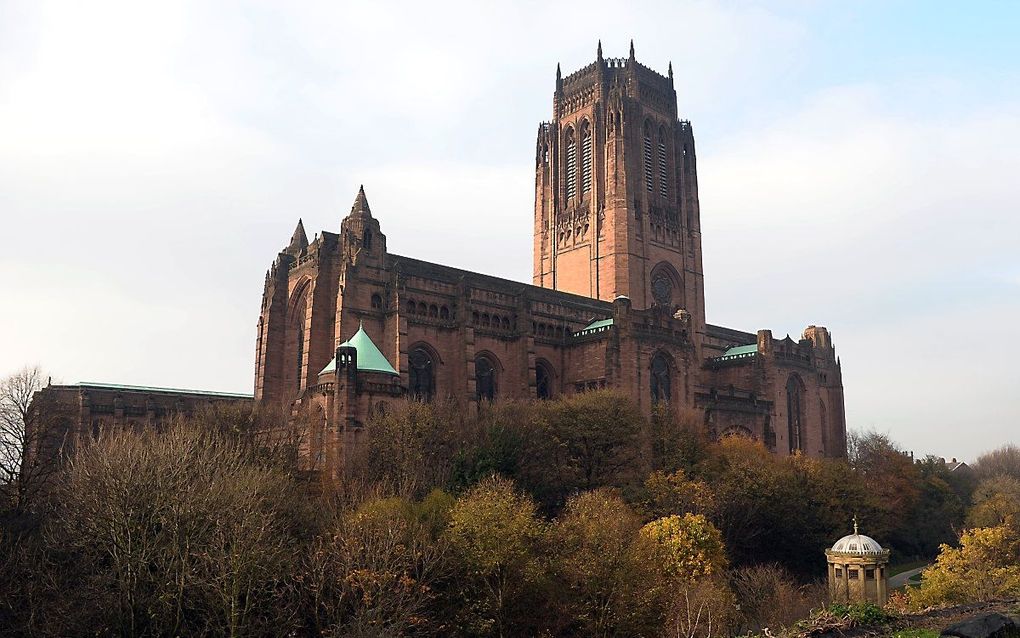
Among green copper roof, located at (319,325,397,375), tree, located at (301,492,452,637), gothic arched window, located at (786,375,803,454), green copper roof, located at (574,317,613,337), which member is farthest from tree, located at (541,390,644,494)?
gothic arched window, located at (786,375,803,454)

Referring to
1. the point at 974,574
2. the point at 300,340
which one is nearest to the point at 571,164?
the point at 300,340

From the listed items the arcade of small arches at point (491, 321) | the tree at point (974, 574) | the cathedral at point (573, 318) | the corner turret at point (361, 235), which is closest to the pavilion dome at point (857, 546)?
the tree at point (974, 574)

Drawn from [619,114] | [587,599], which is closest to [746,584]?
[587,599]

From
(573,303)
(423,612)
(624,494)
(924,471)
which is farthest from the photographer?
(924,471)

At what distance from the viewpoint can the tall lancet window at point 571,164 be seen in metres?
79.8

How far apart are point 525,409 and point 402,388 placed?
695cm

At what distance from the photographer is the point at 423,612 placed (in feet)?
91.9

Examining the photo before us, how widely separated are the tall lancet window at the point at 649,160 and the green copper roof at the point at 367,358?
37.0m

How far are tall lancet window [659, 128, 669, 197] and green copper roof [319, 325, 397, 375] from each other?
38.9 metres

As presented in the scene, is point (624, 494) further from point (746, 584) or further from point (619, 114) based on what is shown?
point (619, 114)

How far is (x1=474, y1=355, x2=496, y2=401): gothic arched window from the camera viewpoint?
57688 millimetres

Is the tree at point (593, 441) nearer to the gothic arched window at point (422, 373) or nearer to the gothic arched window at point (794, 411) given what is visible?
the gothic arched window at point (422, 373)

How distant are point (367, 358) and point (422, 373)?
7953 mm

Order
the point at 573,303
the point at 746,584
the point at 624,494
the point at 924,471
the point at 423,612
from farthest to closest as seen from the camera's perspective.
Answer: the point at 924,471, the point at 573,303, the point at 624,494, the point at 746,584, the point at 423,612
